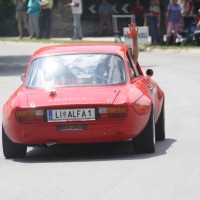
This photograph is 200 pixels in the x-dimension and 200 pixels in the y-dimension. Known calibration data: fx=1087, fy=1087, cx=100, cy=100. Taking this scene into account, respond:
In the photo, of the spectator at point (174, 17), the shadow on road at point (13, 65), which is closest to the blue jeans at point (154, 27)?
the spectator at point (174, 17)

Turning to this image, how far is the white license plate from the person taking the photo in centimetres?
1095

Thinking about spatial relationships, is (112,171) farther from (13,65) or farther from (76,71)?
(13,65)

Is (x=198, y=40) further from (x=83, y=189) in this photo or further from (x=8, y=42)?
(x=83, y=189)

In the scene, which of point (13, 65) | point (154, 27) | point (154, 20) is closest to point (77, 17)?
point (154, 20)

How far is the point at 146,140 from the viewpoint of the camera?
444 inches

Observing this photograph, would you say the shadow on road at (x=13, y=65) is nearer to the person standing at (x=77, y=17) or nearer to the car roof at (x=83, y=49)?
the person standing at (x=77, y=17)

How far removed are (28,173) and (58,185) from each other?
3.18 ft

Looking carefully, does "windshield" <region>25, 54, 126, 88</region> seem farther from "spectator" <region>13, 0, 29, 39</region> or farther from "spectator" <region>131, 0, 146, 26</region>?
"spectator" <region>131, 0, 146, 26</region>

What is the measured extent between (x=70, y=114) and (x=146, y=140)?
0.88 meters

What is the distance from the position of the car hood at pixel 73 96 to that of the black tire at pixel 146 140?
48cm

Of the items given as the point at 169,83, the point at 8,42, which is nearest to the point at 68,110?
the point at 169,83

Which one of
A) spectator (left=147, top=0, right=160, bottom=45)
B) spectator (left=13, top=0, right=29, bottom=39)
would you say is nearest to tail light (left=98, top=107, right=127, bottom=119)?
spectator (left=147, top=0, right=160, bottom=45)

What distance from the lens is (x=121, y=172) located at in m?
10.0

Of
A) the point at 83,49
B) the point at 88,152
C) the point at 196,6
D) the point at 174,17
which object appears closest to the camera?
the point at 88,152
